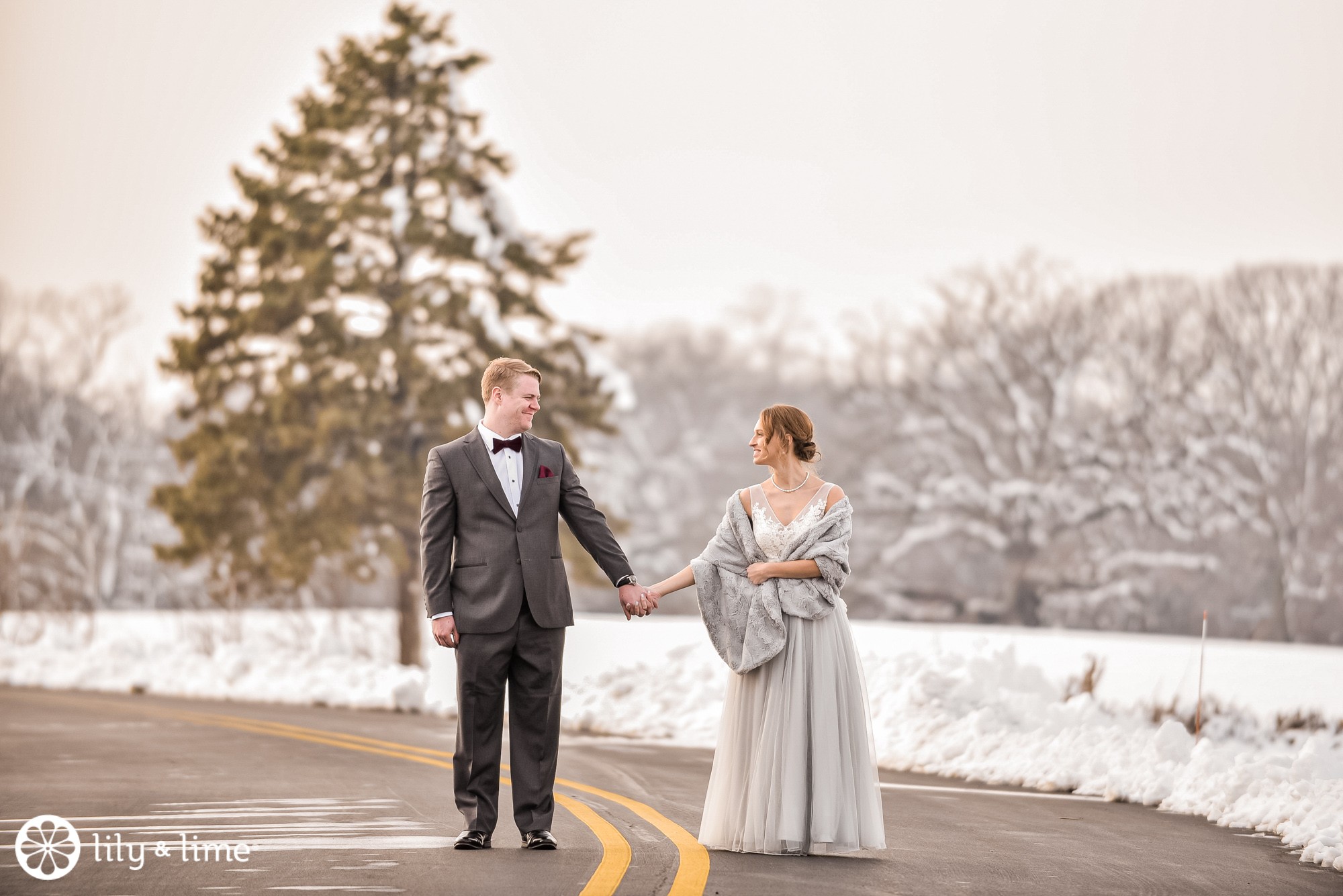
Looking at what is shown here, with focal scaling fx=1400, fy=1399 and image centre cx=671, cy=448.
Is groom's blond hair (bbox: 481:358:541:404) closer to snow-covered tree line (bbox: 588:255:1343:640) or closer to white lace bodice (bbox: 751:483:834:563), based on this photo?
white lace bodice (bbox: 751:483:834:563)

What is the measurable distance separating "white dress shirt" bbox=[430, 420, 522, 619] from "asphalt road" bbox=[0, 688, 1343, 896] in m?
1.41

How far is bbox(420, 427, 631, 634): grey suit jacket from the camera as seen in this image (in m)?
6.79

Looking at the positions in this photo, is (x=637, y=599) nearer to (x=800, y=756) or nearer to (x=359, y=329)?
(x=800, y=756)

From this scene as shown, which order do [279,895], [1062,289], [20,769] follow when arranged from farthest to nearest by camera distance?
[1062,289], [20,769], [279,895]

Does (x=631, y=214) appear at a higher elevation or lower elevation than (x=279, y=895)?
higher

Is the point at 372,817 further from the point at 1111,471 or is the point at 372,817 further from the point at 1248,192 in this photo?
the point at 1248,192

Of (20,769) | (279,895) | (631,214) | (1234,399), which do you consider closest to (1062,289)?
(1234,399)

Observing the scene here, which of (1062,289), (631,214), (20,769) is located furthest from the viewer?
(631,214)

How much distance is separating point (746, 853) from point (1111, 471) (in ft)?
120

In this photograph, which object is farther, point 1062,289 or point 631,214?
point 631,214

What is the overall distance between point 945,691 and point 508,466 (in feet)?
22.6

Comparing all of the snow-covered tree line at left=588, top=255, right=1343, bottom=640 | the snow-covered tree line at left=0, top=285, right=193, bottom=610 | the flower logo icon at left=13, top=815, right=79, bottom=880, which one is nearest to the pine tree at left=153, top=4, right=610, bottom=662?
the flower logo icon at left=13, top=815, right=79, bottom=880

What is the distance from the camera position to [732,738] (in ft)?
23.6

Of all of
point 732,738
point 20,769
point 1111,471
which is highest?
point 1111,471
